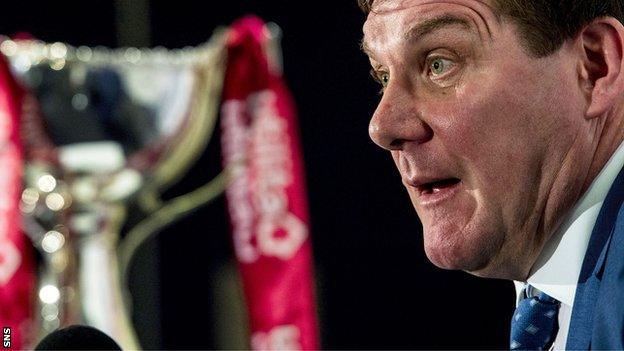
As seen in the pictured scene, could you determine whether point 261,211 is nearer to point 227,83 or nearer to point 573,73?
point 227,83

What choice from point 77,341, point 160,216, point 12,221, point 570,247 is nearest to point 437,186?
point 570,247

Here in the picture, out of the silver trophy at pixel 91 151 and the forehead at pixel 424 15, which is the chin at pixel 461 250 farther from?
the silver trophy at pixel 91 151

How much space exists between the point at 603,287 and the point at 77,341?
1.20 feet

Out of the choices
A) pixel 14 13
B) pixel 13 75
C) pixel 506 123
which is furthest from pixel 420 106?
pixel 14 13

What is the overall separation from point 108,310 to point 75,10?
118cm

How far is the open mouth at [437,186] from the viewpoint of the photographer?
74 cm

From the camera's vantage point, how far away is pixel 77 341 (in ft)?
2.24

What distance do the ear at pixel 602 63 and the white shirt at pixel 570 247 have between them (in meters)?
0.04

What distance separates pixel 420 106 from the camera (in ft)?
2.46

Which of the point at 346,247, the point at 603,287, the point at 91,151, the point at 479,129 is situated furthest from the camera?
the point at 346,247

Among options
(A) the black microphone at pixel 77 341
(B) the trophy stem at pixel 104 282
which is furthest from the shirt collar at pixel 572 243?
(B) the trophy stem at pixel 104 282

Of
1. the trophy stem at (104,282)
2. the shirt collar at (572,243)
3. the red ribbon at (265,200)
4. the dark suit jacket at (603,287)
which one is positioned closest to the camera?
the dark suit jacket at (603,287)

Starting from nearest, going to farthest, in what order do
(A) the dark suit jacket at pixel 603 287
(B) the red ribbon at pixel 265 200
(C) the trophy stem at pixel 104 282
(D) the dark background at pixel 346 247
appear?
1. (A) the dark suit jacket at pixel 603 287
2. (C) the trophy stem at pixel 104 282
3. (B) the red ribbon at pixel 265 200
4. (D) the dark background at pixel 346 247

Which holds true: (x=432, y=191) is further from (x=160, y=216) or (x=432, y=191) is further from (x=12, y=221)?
(x=160, y=216)
